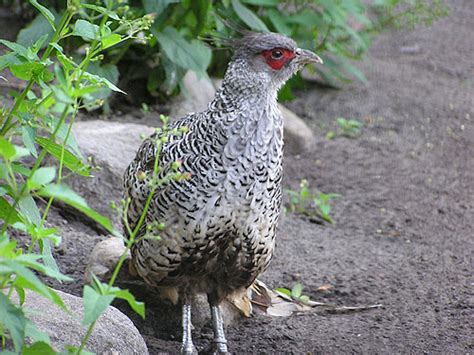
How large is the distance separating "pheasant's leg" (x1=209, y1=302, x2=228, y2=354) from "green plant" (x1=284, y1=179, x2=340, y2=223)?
176 centimetres

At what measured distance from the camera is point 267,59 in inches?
160

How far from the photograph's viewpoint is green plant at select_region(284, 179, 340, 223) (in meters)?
6.04

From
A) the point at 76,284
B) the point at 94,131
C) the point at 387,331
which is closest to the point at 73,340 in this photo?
the point at 76,284

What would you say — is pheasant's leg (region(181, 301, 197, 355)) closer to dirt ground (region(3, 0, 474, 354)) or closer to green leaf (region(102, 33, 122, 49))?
dirt ground (region(3, 0, 474, 354))

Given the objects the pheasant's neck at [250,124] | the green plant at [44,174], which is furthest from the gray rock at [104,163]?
the green plant at [44,174]

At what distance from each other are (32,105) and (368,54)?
6.86 metres

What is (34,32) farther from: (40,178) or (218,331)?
(40,178)

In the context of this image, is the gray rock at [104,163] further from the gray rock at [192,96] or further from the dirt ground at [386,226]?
the gray rock at [192,96]

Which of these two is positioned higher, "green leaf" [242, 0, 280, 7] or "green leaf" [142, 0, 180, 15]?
"green leaf" [142, 0, 180, 15]

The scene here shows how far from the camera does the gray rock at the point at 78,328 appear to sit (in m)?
3.20

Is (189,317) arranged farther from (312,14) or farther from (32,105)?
(312,14)

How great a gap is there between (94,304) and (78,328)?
928 mm

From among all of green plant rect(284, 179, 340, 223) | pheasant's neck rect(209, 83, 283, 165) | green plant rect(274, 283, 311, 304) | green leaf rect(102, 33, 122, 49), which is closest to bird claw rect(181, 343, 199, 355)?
green plant rect(274, 283, 311, 304)

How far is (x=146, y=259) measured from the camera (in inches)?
159
